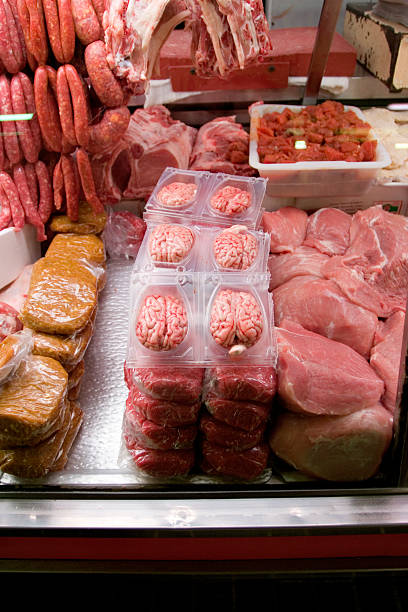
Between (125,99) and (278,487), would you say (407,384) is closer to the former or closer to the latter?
(278,487)

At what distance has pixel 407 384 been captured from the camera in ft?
4.96

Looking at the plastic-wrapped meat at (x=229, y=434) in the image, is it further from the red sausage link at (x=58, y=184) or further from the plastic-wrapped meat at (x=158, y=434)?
the red sausage link at (x=58, y=184)

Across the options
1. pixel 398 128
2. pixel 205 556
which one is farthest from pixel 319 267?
pixel 205 556

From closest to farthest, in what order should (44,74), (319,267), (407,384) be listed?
(407,384), (44,74), (319,267)

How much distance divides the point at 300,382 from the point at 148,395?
1.69 ft

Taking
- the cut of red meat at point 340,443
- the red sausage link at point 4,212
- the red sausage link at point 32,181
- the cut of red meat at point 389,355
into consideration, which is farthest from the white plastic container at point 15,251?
the cut of red meat at point 389,355

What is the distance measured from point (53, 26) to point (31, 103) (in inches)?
12.4

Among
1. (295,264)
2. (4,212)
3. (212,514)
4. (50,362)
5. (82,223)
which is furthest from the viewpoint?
(82,223)

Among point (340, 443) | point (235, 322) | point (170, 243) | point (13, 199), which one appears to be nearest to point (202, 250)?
point (170, 243)

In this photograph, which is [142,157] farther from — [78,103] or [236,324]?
[236,324]

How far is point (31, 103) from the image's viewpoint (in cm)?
204

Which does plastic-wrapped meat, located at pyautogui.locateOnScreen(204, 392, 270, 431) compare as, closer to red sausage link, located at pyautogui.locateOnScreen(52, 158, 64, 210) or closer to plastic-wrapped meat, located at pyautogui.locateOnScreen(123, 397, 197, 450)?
plastic-wrapped meat, located at pyautogui.locateOnScreen(123, 397, 197, 450)

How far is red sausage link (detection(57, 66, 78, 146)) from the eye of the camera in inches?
78.0

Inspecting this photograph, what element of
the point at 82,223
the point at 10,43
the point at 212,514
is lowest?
the point at 212,514
